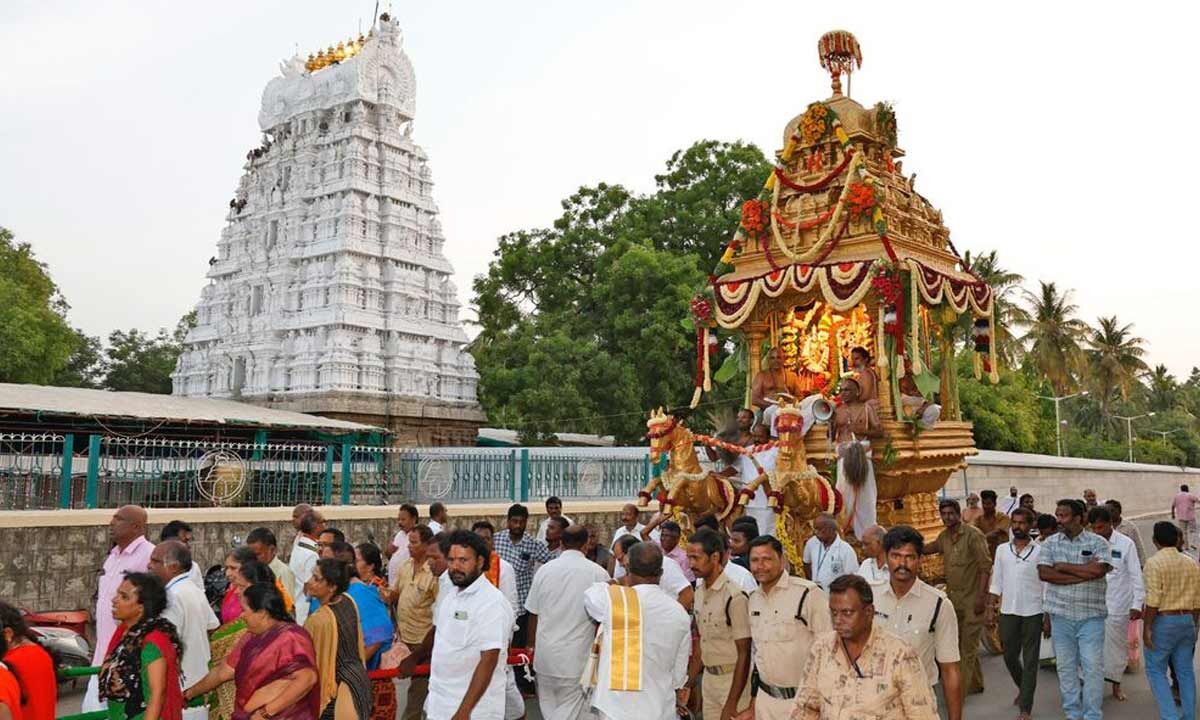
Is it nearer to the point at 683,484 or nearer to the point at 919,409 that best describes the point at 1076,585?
the point at 683,484

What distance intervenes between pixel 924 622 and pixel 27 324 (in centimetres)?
3307

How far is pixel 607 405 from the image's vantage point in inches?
1071

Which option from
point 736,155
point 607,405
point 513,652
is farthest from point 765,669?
point 736,155

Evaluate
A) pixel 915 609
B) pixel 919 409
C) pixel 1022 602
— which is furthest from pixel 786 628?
pixel 919 409

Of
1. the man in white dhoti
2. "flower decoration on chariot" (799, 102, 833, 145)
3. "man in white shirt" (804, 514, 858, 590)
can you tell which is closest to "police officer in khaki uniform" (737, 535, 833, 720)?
"man in white shirt" (804, 514, 858, 590)

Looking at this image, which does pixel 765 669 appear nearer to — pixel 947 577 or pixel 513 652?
pixel 513 652

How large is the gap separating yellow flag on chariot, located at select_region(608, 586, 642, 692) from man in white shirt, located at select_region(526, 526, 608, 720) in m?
0.85

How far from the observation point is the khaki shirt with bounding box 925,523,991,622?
318 inches

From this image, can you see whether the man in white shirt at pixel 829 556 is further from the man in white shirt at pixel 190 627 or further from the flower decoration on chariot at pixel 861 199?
the flower decoration on chariot at pixel 861 199

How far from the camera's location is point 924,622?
4.82 m

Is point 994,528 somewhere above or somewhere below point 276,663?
above

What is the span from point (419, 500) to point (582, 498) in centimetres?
279

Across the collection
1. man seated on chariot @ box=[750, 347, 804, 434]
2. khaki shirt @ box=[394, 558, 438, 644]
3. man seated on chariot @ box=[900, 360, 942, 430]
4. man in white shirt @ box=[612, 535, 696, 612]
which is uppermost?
man seated on chariot @ box=[750, 347, 804, 434]

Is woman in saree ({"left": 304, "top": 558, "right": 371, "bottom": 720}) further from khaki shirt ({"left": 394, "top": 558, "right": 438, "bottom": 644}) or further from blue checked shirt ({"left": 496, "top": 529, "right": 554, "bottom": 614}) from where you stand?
blue checked shirt ({"left": 496, "top": 529, "right": 554, "bottom": 614})
